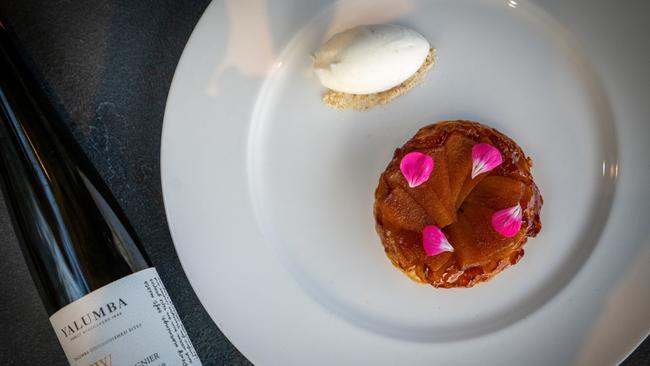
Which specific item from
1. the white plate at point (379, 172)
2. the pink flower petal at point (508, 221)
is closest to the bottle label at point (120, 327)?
the white plate at point (379, 172)

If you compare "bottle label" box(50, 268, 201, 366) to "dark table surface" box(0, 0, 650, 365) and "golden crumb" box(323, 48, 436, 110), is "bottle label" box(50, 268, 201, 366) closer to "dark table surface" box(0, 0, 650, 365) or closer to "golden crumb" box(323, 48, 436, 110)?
"dark table surface" box(0, 0, 650, 365)

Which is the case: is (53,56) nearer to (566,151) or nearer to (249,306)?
(249,306)

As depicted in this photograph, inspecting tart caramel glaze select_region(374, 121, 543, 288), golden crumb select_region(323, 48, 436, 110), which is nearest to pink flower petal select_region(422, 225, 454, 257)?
tart caramel glaze select_region(374, 121, 543, 288)

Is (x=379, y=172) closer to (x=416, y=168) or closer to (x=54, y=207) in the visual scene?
(x=416, y=168)

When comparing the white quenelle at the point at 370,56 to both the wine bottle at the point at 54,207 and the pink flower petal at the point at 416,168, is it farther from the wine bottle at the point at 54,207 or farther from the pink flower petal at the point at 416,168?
the wine bottle at the point at 54,207

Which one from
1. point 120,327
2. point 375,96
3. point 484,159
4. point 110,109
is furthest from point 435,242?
point 110,109
